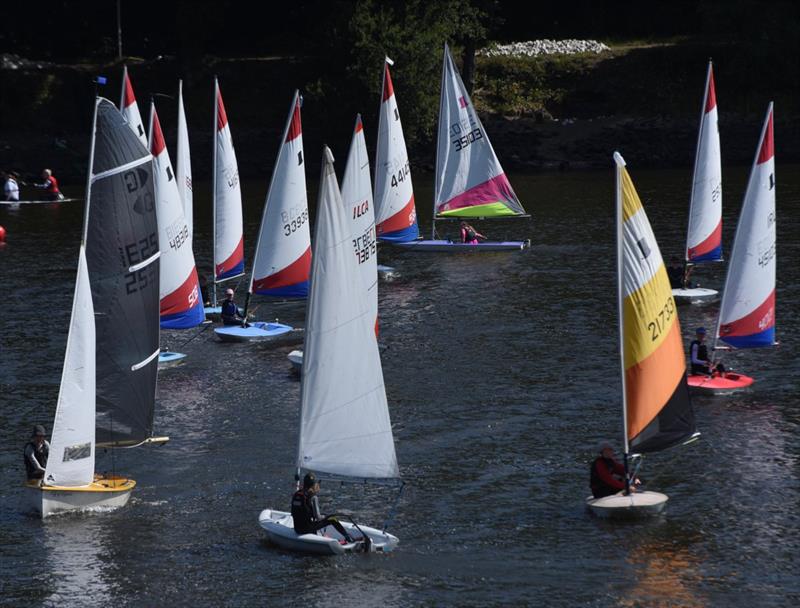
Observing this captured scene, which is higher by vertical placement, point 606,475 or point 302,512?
point 606,475

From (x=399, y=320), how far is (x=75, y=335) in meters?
28.5

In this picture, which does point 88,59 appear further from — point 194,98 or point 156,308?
point 156,308

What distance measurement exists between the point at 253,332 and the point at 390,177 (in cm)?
1922

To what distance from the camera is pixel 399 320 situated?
6462 cm

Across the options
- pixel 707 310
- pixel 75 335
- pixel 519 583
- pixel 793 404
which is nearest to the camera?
pixel 519 583

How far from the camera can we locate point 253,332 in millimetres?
60312

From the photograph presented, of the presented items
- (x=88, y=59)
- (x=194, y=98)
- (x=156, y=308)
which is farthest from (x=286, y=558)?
(x=88, y=59)

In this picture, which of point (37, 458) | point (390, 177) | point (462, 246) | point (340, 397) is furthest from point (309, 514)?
point (462, 246)

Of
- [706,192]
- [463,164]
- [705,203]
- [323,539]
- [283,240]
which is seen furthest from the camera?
[463,164]

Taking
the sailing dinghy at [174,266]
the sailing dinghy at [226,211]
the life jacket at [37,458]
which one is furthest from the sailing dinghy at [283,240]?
the life jacket at [37,458]

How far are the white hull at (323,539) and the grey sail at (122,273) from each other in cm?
583

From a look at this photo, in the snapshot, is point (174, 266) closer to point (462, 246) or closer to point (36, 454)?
point (36, 454)

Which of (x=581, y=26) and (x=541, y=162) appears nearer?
(x=541, y=162)

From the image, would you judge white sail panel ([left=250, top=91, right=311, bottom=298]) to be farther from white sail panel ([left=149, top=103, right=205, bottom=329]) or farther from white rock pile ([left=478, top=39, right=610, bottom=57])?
white rock pile ([left=478, top=39, right=610, bottom=57])
